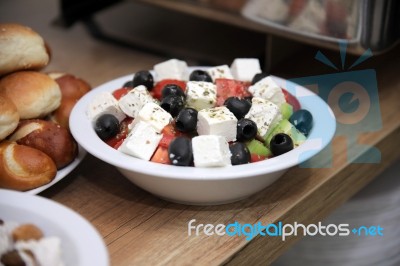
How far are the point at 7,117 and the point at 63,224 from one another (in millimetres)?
201

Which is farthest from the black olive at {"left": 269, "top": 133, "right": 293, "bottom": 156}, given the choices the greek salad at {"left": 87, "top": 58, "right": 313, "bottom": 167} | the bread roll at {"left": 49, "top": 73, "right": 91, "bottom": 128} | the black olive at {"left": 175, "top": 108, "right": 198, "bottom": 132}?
the bread roll at {"left": 49, "top": 73, "right": 91, "bottom": 128}

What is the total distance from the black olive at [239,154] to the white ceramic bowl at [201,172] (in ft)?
0.05

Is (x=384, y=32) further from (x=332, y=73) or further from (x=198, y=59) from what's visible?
(x=198, y=59)

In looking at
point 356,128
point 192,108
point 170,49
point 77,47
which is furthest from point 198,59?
point 192,108

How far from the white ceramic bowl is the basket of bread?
0.14 feet

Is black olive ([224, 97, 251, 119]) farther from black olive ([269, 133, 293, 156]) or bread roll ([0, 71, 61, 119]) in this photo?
bread roll ([0, 71, 61, 119])

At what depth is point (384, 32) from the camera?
99 cm

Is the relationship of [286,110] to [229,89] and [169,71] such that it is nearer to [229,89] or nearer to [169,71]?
[229,89]

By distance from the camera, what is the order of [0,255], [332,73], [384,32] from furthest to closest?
[332,73], [384,32], [0,255]

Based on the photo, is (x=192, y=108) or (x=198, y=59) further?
(x=198, y=59)

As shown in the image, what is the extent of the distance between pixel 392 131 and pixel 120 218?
50 centimetres

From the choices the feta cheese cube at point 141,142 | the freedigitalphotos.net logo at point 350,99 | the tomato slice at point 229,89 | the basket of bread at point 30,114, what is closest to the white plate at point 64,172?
the basket of bread at point 30,114

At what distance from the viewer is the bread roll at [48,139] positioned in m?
0.78

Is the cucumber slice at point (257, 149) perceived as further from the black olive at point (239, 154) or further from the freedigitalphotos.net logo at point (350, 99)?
the freedigitalphotos.net logo at point (350, 99)
